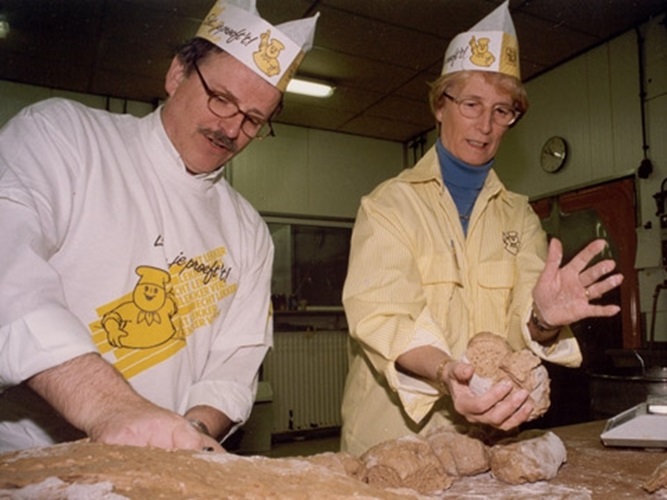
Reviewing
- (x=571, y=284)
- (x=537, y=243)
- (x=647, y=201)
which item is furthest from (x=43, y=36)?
(x=647, y=201)

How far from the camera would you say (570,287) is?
1493mm

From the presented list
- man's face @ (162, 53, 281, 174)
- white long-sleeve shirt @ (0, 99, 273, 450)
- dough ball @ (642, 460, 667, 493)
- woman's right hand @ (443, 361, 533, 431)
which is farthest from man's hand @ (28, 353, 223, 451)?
dough ball @ (642, 460, 667, 493)

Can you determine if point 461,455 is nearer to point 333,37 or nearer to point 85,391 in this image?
point 85,391

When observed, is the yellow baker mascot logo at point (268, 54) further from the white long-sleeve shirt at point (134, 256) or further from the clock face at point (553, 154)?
the clock face at point (553, 154)

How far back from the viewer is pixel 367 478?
1271 mm

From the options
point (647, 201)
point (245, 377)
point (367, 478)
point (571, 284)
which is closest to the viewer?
point (367, 478)

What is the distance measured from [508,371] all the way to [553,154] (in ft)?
14.2

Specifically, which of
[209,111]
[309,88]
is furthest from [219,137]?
[309,88]

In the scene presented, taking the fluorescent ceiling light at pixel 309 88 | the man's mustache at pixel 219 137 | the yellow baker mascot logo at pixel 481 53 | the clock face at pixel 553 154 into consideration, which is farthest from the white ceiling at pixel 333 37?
the man's mustache at pixel 219 137

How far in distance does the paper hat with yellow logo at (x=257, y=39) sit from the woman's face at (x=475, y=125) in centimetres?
53

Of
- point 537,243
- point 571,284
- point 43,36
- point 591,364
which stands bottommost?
point 591,364

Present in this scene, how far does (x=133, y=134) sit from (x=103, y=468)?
3.59 feet

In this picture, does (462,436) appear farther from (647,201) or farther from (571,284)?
(647,201)

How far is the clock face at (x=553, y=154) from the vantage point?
5.04m
